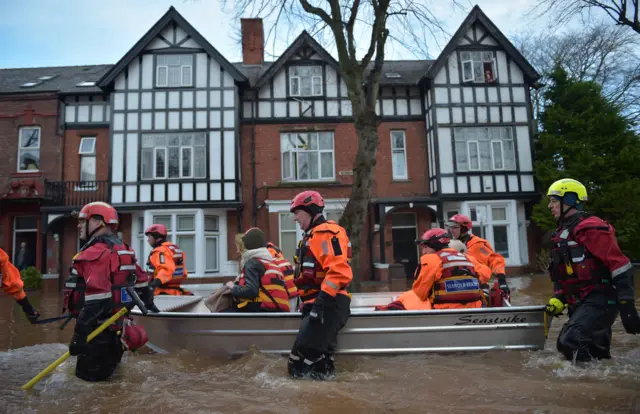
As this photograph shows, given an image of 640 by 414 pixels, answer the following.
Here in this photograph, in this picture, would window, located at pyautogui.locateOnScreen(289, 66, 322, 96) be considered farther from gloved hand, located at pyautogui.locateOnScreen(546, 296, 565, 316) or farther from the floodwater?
gloved hand, located at pyautogui.locateOnScreen(546, 296, 565, 316)

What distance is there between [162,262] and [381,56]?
8613mm

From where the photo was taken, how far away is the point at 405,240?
1822cm

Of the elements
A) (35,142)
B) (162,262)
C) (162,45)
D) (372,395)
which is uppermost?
(162,45)

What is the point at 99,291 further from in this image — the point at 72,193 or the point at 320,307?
the point at 72,193

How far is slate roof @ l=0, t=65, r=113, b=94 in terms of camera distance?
17844mm

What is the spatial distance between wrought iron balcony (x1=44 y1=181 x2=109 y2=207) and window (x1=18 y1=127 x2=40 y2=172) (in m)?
1.49

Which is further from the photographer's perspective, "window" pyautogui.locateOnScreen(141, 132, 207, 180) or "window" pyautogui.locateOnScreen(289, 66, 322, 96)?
"window" pyautogui.locateOnScreen(289, 66, 322, 96)

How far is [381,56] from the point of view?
41.3ft

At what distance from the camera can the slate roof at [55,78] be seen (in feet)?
58.5

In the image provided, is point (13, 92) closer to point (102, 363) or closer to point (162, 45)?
point (162, 45)

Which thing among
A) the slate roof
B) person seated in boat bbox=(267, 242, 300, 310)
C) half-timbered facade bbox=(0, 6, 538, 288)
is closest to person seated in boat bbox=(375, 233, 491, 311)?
person seated in boat bbox=(267, 242, 300, 310)

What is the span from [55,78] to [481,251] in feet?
65.8

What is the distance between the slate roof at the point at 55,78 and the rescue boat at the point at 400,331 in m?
15.2

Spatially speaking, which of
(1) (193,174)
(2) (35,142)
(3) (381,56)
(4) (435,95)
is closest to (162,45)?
(1) (193,174)
